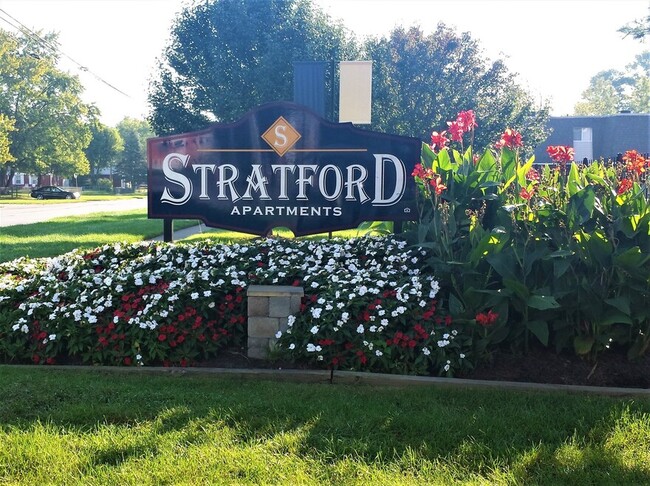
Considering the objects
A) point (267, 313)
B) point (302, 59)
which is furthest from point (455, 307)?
point (302, 59)

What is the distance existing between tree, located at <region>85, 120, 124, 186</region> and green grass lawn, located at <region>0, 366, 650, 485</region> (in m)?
77.2

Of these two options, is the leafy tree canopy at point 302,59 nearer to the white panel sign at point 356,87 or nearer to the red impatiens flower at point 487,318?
the white panel sign at point 356,87

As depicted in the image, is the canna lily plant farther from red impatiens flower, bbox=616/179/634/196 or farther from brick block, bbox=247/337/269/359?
brick block, bbox=247/337/269/359

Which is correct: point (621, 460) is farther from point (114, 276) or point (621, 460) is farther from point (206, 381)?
point (114, 276)

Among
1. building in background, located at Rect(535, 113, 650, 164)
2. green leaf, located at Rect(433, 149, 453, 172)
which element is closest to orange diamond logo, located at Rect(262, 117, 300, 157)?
green leaf, located at Rect(433, 149, 453, 172)

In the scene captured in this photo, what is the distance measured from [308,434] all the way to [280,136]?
12.7ft

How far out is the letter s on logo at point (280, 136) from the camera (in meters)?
6.28

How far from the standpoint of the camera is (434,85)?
18969 millimetres

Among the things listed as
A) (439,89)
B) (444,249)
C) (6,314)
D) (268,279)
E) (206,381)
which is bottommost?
(206,381)

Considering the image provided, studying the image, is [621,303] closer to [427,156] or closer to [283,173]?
[427,156]

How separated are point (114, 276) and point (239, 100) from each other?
41.1ft

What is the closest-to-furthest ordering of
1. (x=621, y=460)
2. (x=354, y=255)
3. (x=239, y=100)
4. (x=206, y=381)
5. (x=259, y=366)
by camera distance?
1. (x=621, y=460)
2. (x=206, y=381)
3. (x=259, y=366)
4. (x=354, y=255)
5. (x=239, y=100)

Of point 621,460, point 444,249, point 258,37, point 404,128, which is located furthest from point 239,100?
point 621,460

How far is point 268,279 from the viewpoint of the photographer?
4.93m
